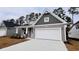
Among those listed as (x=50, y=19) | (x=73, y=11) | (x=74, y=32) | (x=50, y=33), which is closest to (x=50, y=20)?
(x=50, y=19)

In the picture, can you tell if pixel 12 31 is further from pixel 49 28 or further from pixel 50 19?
pixel 50 19

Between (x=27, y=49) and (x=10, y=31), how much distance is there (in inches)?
138

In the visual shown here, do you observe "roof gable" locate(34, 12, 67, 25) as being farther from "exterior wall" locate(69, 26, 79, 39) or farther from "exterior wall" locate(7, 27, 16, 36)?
"exterior wall" locate(7, 27, 16, 36)

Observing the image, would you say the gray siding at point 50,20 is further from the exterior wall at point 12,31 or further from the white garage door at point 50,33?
the exterior wall at point 12,31

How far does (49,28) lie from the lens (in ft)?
41.8

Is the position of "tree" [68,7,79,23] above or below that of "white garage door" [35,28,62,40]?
above

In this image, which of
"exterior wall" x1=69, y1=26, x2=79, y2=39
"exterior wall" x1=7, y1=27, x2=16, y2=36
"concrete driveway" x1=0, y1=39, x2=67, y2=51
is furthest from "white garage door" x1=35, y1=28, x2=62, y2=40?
"exterior wall" x1=7, y1=27, x2=16, y2=36

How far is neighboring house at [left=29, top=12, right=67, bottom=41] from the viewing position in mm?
12312

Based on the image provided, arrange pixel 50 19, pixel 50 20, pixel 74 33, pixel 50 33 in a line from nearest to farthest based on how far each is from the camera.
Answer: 1. pixel 74 33
2. pixel 50 33
3. pixel 50 20
4. pixel 50 19

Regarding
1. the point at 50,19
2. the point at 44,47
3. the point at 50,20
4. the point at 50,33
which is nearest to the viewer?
the point at 44,47

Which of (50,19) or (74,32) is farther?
(50,19)
